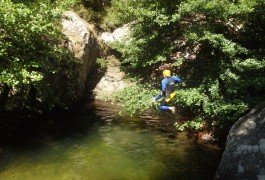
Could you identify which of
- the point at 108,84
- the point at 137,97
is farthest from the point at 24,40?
the point at 108,84

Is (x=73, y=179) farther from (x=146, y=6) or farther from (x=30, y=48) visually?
(x=146, y=6)

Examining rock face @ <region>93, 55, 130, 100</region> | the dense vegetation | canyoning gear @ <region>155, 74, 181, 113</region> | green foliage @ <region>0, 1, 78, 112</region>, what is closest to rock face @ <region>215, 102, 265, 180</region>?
the dense vegetation

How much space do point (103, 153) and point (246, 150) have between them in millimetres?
6777

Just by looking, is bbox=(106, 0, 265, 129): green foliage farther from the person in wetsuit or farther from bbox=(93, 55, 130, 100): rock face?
bbox=(93, 55, 130, 100): rock face

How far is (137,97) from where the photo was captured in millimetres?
14789

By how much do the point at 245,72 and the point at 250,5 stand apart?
282 cm

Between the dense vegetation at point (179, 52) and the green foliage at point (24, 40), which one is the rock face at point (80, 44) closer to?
the dense vegetation at point (179, 52)

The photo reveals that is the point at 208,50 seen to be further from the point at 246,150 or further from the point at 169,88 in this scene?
the point at 246,150

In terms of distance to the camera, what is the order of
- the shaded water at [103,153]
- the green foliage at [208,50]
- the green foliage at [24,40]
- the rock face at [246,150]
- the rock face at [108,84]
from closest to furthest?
the rock face at [246,150] → the green foliage at [24,40] → the shaded water at [103,153] → the green foliage at [208,50] → the rock face at [108,84]

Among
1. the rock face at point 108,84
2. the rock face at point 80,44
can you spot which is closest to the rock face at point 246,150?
the rock face at point 80,44

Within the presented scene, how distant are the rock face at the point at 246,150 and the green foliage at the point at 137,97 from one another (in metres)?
3.96

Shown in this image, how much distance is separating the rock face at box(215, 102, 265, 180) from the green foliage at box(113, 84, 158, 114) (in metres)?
3.96

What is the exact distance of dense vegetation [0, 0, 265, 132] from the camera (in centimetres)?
1267

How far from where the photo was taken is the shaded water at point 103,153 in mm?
12422
